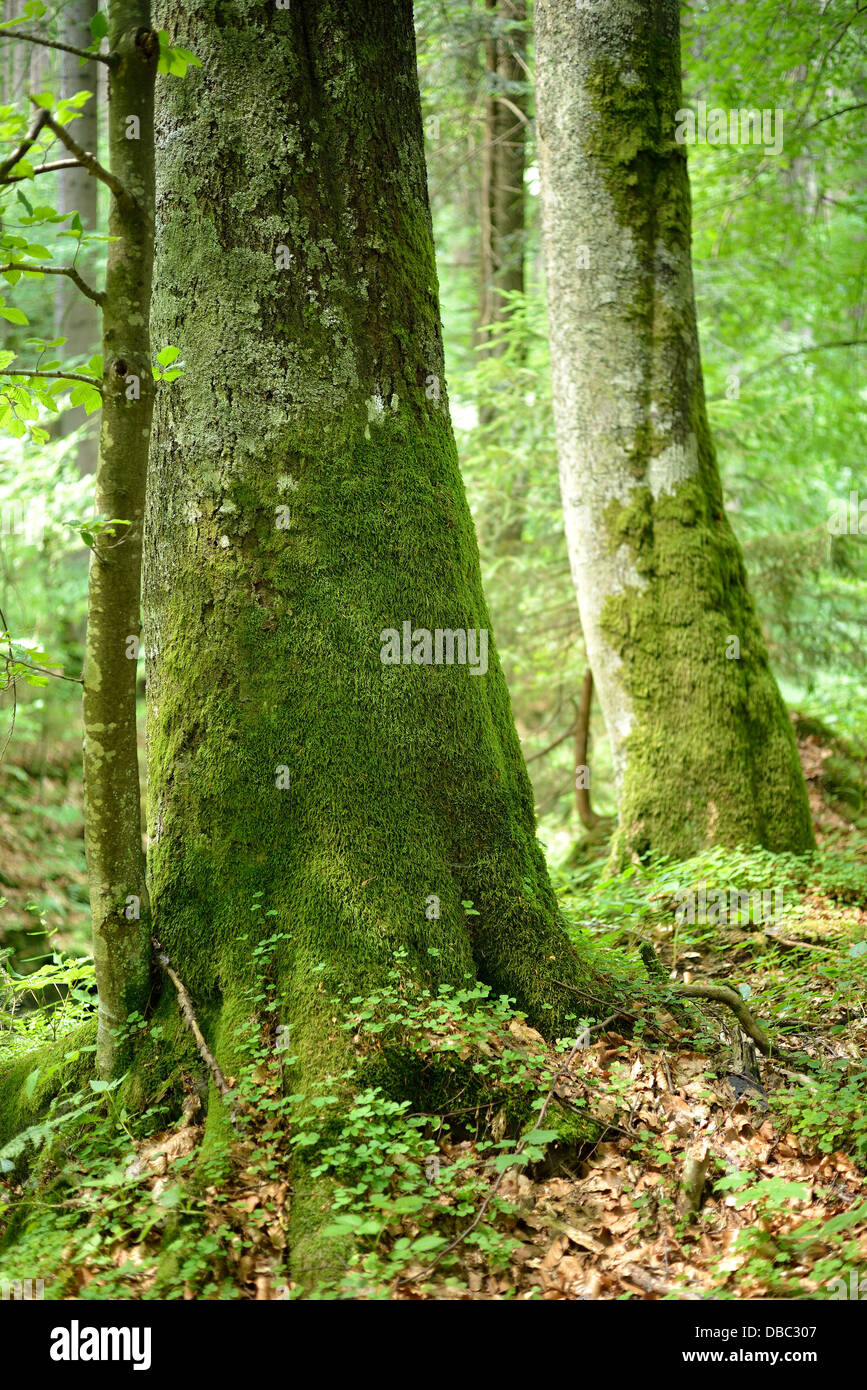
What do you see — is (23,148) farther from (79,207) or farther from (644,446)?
(79,207)

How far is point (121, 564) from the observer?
2809mm

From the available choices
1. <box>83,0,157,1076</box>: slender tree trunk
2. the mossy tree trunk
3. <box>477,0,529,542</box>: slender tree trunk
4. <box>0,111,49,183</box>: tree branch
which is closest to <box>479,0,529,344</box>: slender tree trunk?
<box>477,0,529,542</box>: slender tree trunk

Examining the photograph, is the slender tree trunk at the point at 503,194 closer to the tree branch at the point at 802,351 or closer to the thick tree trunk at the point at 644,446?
the tree branch at the point at 802,351

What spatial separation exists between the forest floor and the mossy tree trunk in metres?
0.45

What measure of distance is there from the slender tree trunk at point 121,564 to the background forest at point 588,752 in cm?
17

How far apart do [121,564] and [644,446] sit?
12.2 ft

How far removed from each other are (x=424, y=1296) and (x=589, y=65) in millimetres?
6279

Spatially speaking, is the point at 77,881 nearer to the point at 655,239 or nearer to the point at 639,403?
the point at 639,403

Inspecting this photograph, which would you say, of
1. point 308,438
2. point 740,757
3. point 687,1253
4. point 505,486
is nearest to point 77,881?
point 505,486

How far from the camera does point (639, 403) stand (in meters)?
5.60

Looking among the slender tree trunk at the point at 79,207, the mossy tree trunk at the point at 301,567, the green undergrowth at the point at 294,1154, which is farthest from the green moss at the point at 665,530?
the slender tree trunk at the point at 79,207

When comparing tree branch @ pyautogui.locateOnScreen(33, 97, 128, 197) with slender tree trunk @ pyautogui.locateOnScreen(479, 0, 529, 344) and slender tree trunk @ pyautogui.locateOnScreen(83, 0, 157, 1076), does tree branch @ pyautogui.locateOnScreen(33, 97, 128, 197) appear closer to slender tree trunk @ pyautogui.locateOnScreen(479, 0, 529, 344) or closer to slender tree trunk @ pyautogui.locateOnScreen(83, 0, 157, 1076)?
slender tree trunk @ pyautogui.locateOnScreen(83, 0, 157, 1076)

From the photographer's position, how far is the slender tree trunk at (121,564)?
→ 103 inches

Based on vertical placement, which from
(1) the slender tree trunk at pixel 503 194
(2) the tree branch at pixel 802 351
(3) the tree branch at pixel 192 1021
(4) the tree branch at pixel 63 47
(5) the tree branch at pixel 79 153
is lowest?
(3) the tree branch at pixel 192 1021
